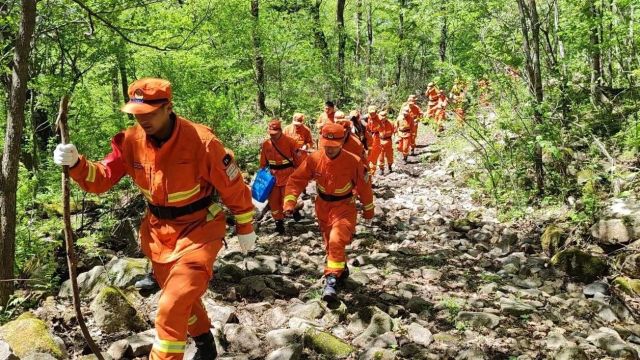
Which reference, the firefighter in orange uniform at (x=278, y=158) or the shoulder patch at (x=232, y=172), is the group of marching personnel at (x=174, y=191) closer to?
the shoulder patch at (x=232, y=172)

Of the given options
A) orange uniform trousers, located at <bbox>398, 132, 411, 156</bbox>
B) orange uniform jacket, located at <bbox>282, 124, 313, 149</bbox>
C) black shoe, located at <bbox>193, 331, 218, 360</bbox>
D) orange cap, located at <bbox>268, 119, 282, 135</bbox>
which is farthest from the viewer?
orange uniform trousers, located at <bbox>398, 132, 411, 156</bbox>

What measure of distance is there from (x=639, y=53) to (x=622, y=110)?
1.14 m

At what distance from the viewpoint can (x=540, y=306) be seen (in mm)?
6277

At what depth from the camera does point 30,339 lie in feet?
13.7

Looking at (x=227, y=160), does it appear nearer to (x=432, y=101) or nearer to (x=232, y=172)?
(x=232, y=172)

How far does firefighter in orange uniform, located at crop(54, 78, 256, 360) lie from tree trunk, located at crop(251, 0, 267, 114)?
44.0 feet

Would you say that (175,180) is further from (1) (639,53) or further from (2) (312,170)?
(1) (639,53)

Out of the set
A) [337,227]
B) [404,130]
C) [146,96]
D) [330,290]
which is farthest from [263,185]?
[404,130]

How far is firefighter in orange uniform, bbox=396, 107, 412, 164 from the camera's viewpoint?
53.6 ft

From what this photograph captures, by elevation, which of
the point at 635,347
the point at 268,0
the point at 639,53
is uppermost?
the point at 268,0

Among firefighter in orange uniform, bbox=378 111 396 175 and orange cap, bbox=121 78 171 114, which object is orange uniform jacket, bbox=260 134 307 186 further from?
orange cap, bbox=121 78 171 114

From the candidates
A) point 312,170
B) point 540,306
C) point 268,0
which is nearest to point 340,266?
point 312,170

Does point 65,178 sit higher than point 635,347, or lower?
higher

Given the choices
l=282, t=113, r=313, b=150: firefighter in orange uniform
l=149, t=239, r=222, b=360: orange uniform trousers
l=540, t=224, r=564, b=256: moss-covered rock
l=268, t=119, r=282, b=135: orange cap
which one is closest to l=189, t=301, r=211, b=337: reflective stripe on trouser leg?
l=149, t=239, r=222, b=360: orange uniform trousers
